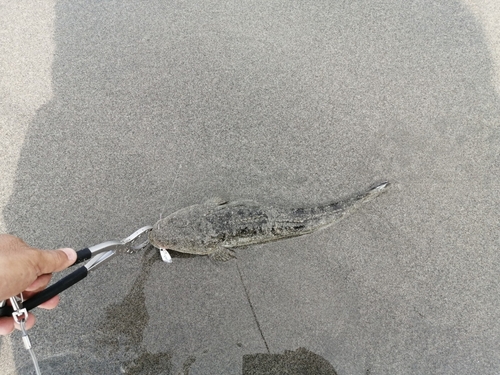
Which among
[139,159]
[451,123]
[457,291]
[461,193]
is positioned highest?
[139,159]

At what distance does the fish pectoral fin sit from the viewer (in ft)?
9.82

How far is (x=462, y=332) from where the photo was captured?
2.91 meters

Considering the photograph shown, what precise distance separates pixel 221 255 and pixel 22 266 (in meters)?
1.42

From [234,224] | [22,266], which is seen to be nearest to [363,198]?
[234,224]

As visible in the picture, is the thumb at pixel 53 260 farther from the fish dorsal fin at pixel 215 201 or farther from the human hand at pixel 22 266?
the fish dorsal fin at pixel 215 201

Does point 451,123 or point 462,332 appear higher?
point 451,123

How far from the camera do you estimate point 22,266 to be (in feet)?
6.57

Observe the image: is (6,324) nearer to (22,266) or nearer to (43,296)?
(43,296)

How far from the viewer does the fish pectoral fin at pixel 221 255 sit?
2.99 m

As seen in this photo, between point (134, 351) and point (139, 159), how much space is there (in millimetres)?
1548

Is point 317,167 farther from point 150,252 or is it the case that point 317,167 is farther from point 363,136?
point 150,252

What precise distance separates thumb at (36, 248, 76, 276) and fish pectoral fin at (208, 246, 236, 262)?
1053 millimetres

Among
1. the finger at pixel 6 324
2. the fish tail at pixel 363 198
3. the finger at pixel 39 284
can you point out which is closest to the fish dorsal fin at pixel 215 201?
the fish tail at pixel 363 198

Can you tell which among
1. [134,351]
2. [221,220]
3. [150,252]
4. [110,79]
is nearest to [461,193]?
[221,220]
